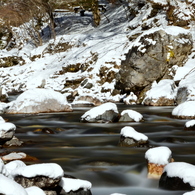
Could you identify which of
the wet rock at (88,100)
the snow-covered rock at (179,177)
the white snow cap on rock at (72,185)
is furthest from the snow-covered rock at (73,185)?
the wet rock at (88,100)

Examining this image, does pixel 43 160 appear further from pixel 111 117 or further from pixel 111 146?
pixel 111 117

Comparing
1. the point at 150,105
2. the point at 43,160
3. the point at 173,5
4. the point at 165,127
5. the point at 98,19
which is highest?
the point at 98,19

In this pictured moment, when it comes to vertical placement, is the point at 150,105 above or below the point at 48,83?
below

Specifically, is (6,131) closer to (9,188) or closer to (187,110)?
(9,188)

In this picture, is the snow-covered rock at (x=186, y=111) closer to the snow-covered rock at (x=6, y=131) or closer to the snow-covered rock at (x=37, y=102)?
the snow-covered rock at (x=37, y=102)

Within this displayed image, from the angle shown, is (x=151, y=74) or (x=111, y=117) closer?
(x=111, y=117)

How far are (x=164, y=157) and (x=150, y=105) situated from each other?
941cm

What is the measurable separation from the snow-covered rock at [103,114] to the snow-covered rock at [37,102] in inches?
109

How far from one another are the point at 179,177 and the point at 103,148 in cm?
293

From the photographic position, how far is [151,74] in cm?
1609

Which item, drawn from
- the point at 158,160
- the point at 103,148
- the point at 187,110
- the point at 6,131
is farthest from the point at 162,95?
the point at 158,160

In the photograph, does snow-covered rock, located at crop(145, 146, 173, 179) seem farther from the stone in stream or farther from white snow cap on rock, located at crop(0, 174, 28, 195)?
the stone in stream

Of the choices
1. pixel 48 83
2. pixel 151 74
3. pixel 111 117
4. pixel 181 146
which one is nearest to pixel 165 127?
→ pixel 111 117

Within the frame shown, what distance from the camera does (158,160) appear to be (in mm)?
5188
